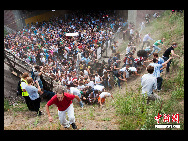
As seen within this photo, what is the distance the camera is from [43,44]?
654 inches

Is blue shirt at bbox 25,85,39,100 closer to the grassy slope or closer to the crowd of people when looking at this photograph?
the crowd of people

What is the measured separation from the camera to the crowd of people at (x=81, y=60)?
17.7 feet

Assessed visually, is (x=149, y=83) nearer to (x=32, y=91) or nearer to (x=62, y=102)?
(x=62, y=102)

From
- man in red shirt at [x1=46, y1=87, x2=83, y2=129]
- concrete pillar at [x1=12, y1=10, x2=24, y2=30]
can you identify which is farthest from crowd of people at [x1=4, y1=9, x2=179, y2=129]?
concrete pillar at [x1=12, y1=10, x2=24, y2=30]

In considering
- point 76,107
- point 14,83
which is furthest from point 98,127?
point 14,83

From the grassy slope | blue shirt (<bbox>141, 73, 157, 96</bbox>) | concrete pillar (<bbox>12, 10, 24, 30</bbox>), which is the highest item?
concrete pillar (<bbox>12, 10, 24, 30</bbox>)

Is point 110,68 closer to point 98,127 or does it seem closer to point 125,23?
point 98,127

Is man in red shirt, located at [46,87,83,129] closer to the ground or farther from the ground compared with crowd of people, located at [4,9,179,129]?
closer to the ground

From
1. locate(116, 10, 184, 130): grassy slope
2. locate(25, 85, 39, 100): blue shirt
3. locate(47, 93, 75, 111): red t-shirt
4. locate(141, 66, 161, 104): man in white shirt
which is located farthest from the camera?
locate(25, 85, 39, 100): blue shirt

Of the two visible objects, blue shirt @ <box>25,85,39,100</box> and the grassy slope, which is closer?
the grassy slope

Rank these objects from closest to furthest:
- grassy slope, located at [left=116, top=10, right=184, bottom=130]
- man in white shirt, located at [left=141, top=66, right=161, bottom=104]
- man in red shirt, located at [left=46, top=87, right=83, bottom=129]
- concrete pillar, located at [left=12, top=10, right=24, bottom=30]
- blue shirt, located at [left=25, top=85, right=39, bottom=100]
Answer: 1. man in red shirt, located at [left=46, top=87, right=83, bottom=129]
2. grassy slope, located at [left=116, top=10, right=184, bottom=130]
3. man in white shirt, located at [left=141, top=66, right=161, bottom=104]
4. blue shirt, located at [left=25, top=85, right=39, bottom=100]
5. concrete pillar, located at [left=12, top=10, right=24, bottom=30]

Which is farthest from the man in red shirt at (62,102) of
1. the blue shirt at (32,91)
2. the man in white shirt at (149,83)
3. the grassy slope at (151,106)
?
the man in white shirt at (149,83)

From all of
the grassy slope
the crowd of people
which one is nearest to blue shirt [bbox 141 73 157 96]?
the crowd of people

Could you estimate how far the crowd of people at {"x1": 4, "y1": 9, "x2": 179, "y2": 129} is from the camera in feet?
17.7
